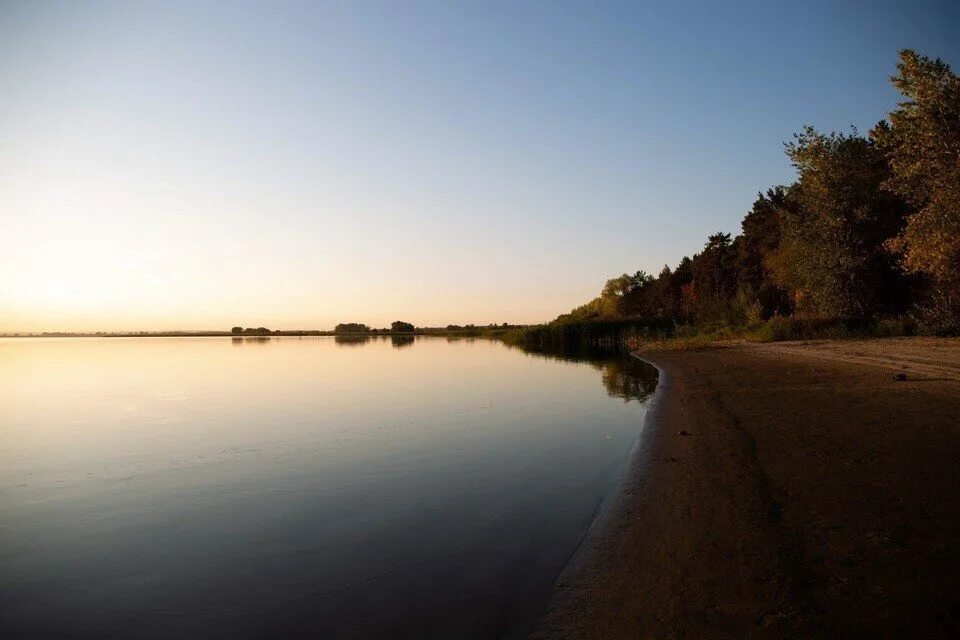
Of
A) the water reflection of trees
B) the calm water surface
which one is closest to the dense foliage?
the calm water surface

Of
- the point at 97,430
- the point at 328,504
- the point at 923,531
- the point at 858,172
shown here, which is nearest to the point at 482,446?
the point at 328,504

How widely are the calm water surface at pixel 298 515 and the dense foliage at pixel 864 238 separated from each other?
43.2 feet

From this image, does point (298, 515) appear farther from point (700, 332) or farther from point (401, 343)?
point (401, 343)

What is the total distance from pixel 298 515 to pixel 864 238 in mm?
34540

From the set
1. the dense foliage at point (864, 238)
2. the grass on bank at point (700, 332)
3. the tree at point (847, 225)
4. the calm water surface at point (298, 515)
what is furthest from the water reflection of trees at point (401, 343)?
the calm water surface at point (298, 515)

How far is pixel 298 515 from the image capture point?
7566mm

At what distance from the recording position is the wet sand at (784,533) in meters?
3.90

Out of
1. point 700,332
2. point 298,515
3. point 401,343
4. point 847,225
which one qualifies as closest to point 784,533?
point 298,515

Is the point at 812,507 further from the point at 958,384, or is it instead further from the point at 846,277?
the point at 846,277

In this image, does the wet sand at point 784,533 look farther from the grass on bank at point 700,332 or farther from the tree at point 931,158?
the grass on bank at point 700,332

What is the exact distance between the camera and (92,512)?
7.91 m

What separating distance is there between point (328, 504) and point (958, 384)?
15.3 meters

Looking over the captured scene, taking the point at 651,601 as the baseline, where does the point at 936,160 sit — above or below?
above

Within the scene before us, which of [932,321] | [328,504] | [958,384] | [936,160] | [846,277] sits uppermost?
[936,160]
